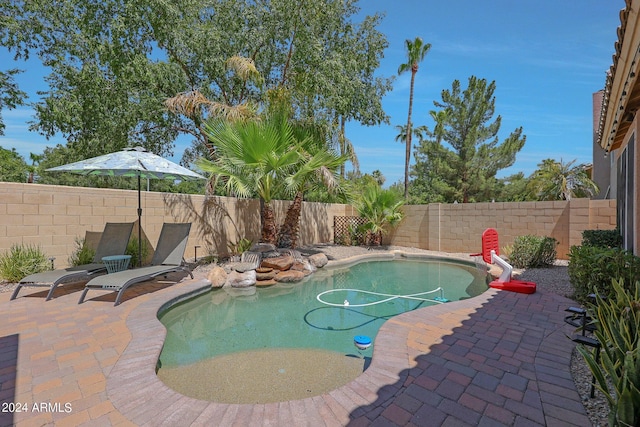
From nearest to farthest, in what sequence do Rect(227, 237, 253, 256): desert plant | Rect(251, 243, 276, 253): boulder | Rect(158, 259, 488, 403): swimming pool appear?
Rect(158, 259, 488, 403): swimming pool < Rect(251, 243, 276, 253): boulder < Rect(227, 237, 253, 256): desert plant

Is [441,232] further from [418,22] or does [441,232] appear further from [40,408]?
[40,408]

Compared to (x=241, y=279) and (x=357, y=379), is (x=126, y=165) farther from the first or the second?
(x=357, y=379)

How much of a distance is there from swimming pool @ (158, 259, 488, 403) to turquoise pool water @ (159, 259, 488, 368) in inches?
0.5

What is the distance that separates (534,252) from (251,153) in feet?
28.0

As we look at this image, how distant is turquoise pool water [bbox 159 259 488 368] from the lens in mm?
4723

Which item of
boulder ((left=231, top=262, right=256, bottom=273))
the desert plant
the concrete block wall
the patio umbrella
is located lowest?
boulder ((left=231, top=262, right=256, bottom=273))

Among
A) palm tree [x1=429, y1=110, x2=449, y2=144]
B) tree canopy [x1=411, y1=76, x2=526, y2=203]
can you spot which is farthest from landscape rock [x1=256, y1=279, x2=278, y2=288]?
palm tree [x1=429, y1=110, x2=449, y2=144]

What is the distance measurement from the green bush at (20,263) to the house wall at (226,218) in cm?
17

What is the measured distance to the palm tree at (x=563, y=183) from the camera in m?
19.8

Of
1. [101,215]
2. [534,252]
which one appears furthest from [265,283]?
[534,252]

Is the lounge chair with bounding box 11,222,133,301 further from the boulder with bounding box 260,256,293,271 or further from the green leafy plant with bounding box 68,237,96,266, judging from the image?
the boulder with bounding box 260,256,293,271

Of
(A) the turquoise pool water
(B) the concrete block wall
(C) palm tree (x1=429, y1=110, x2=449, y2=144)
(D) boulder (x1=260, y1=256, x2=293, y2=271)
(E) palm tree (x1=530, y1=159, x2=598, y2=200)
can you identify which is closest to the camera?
(A) the turquoise pool water

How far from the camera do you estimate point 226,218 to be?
11.6m

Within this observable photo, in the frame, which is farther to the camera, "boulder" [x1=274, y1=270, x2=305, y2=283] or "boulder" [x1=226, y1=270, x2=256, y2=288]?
"boulder" [x1=274, y1=270, x2=305, y2=283]
